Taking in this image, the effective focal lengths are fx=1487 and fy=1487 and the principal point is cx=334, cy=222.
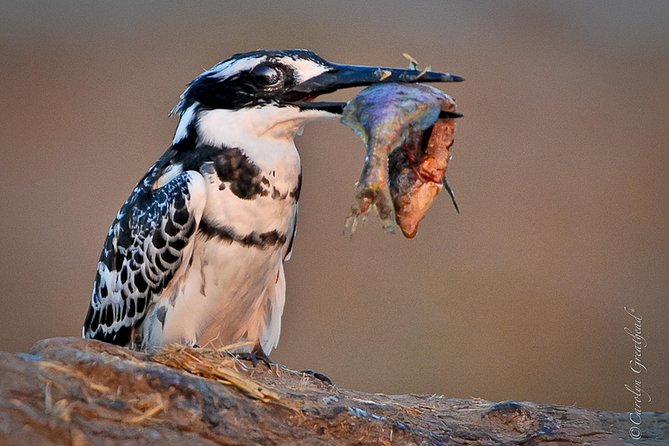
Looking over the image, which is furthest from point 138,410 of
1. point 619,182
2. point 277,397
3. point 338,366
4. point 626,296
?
point 619,182

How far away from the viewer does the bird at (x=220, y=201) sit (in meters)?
5.94

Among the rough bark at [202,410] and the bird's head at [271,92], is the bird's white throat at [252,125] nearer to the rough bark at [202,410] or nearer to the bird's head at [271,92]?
the bird's head at [271,92]

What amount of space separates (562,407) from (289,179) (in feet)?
4.67

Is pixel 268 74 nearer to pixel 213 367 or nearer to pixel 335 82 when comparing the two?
pixel 335 82

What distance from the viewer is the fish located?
524cm

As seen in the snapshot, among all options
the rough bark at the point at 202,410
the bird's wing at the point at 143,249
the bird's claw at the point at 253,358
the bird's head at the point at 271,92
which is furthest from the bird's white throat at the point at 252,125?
the rough bark at the point at 202,410

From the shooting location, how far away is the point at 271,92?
5953mm

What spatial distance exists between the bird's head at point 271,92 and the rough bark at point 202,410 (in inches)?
40.5

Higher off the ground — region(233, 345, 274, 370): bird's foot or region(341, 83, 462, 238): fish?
region(341, 83, 462, 238): fish

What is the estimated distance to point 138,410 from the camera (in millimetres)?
4445

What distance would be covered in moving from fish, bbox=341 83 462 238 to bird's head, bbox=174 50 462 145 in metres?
0.42

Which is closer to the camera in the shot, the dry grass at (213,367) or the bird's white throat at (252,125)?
the dry grass at (213,367)

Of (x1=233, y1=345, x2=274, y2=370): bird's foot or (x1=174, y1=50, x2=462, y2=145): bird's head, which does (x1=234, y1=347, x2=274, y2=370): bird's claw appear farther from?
(x1=174, y1=50, x2=462, y2=145): bird's head

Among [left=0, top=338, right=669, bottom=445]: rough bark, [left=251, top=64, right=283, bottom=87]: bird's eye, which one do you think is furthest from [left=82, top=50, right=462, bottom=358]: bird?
[left=0, top=338, right=669, bottom=445]: rough bark
